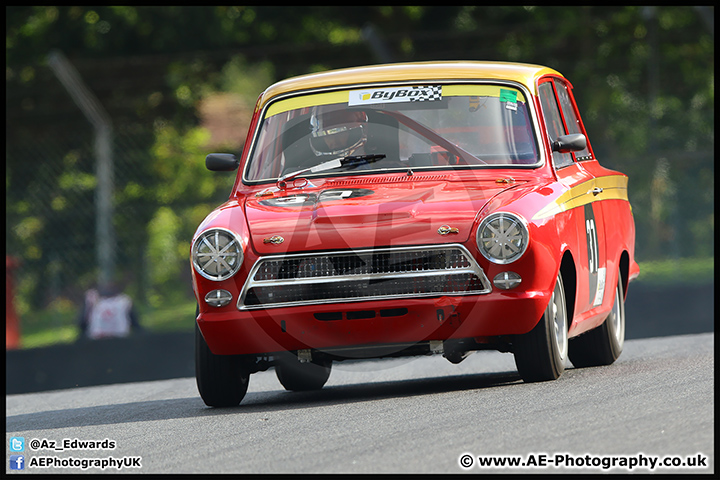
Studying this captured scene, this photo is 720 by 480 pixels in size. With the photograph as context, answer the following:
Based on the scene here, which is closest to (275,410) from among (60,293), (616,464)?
(616,464)

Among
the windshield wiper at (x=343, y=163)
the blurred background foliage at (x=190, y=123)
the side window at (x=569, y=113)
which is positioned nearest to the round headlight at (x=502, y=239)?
the windshield wiper at (x=343, y=163)

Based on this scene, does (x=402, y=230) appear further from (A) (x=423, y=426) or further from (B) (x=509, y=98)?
(B) (x=509, y=98)

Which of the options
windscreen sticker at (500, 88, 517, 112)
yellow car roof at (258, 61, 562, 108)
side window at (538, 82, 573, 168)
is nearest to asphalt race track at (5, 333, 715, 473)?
side window at (538, 82, 573, 168)

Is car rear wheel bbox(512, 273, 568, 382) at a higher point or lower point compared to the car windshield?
lower

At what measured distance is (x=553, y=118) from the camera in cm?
777

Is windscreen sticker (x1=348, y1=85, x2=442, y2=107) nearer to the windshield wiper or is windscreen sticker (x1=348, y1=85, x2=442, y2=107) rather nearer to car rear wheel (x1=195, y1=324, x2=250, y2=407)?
the windshield wiper

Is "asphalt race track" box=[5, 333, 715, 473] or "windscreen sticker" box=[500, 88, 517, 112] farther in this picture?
"windscreen sticker" box=[500, 88, 517, 112]

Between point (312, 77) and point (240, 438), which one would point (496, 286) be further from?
point (312, 77)

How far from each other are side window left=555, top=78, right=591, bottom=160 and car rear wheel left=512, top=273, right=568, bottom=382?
160 cm

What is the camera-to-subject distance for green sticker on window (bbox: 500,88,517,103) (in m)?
7.34

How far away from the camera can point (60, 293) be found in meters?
15.8

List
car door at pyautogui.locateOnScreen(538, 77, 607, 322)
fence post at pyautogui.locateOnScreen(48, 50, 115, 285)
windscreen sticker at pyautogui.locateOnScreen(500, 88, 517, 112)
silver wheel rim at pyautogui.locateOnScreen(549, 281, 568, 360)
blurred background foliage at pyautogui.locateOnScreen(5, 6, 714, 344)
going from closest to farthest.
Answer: silver wheel rim at pyautogui.locateOnScreen(549, 281, 568, 360), car door at pyautogui.locateOnScreen(538, 77, 607, 322), windscreen sticker at pyautogui.locateOnScreen(500, 88, 517, 112), fence post at pyautogui.locateOnScreen(48, 50, 115, 285), blurred background foliage at pyautogui.locateOnScreen(5, 6, 714, 344)

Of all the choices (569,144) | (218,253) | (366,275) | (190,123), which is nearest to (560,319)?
(569,144)
